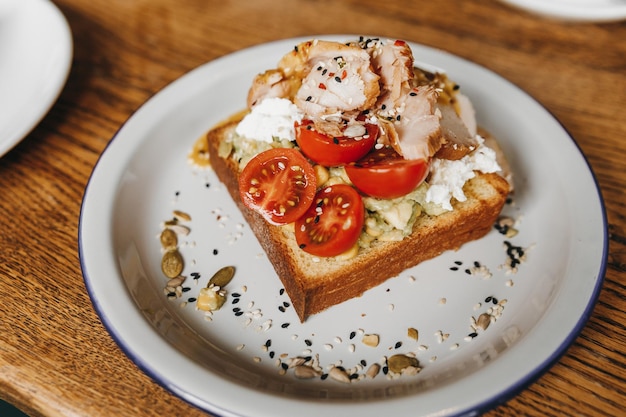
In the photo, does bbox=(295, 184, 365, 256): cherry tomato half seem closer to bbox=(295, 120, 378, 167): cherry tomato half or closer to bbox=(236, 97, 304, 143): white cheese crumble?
bbox=(295, 120, 378, 167): cherry tomato half

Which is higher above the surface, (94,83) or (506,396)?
(506,396)

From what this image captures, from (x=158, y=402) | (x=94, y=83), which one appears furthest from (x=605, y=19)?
(x=158, y=402)

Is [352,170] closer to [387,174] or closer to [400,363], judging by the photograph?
[387,174]

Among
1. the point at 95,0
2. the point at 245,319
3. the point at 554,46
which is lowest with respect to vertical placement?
the point at 245,319

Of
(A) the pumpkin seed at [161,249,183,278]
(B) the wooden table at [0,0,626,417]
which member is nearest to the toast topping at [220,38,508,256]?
(A) the pumpkin seed at [161,249,183,278]

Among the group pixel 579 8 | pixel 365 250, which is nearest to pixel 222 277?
pixel 365 250

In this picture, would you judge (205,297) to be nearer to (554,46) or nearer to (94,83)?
(94,83)

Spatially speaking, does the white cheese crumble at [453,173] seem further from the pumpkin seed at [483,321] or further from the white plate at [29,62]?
the white plate at [29,62]
